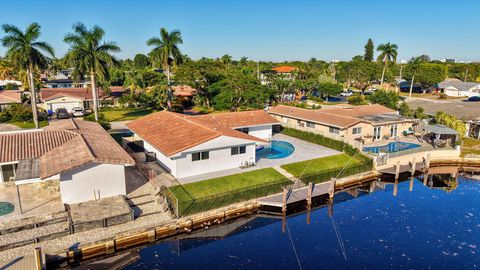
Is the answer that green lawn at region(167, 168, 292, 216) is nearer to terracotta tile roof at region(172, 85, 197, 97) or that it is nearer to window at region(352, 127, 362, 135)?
window at region(352, 127, 362, 135)

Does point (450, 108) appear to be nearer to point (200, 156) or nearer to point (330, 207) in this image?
point (330, 207)

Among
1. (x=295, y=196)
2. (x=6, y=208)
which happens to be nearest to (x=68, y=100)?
(x=6, y=208)

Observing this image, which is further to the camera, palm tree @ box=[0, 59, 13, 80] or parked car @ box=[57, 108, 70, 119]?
palm tree @ box=[0, 59, 13, 80]

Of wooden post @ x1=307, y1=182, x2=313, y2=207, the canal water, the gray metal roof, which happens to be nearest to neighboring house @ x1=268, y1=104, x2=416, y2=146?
the gray metal roof

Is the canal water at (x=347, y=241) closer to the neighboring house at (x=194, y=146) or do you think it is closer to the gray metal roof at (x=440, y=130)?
the neighboring house at (x=194, y=146)

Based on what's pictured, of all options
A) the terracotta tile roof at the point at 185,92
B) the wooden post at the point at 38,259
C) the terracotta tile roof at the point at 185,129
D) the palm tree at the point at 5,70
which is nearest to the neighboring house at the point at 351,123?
the terracotta tile roof at the point at 185,129

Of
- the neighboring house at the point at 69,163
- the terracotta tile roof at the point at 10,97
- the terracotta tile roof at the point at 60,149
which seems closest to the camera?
the neighboring house at the point at 69,163
